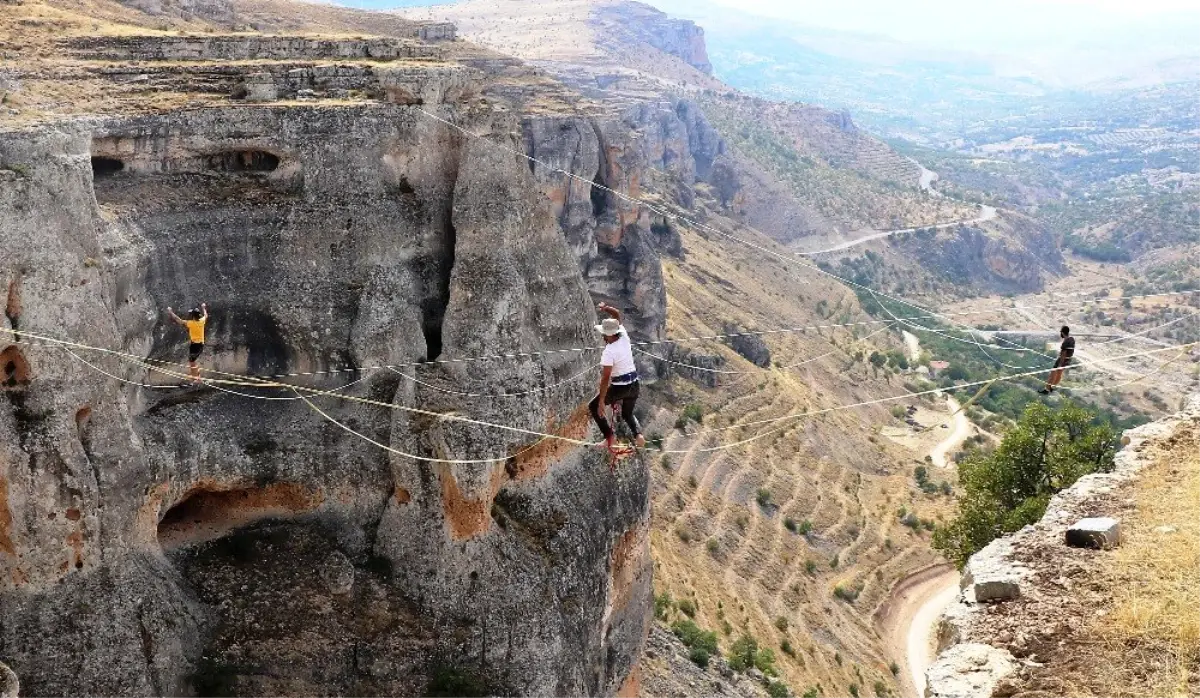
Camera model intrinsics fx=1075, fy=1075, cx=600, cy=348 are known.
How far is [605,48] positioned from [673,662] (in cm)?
17725

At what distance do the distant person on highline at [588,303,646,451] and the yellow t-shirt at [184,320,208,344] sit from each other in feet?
23.8

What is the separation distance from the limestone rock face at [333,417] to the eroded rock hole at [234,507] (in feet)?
0.14

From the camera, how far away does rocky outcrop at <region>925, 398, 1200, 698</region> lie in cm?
1076

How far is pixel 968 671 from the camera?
10.8m

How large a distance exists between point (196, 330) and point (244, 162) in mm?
4234

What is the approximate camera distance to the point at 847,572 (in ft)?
164

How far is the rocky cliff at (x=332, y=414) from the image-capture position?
19.0 meters

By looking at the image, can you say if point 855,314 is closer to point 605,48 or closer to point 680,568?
point 680,568

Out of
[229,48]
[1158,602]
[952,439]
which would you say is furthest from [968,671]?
[952,439]

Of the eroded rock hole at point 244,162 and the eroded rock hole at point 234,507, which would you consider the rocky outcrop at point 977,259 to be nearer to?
the eroded rock hole at point 244,162

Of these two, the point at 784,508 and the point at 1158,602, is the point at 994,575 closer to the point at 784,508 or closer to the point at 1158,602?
the point at 1158,602

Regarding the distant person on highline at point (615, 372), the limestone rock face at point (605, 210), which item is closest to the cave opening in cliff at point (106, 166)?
the distant person on highline at point (615, 372)

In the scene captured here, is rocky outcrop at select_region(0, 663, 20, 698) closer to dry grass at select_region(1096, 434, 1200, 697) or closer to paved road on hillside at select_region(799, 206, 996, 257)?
dry grass at select_region(1096, 434, 1200, 697)

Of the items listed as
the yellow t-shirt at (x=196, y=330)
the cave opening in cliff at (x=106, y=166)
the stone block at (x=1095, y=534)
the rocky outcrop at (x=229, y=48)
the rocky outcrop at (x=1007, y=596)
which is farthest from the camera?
the rocky outcrop at (x=229, y=48)
